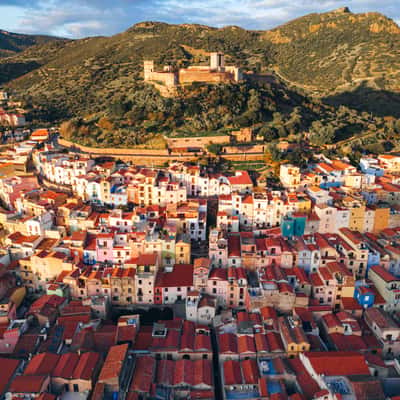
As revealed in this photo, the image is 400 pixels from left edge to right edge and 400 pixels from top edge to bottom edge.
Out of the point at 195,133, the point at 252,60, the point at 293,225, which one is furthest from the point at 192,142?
the point at 252,60

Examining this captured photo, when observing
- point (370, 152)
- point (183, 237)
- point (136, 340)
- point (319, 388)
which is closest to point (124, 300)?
point (136, 340)

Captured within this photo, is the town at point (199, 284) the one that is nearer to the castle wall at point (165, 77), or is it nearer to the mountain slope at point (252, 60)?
the castle wall at point (165, 77)

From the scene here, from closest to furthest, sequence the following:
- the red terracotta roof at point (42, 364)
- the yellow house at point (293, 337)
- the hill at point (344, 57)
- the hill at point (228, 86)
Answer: the red terracotta roof at point (42, 364) < the yellow house at point (293, 337) < the hill at point (228, 86) < the hill at point (344, 57)

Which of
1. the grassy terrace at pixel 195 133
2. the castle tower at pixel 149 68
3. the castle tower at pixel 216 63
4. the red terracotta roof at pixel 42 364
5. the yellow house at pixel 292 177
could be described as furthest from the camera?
the castle tower at pixel 149 68

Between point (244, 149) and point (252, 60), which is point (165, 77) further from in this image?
point (252, 60)

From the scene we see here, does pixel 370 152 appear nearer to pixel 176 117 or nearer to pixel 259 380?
pixel 176 117

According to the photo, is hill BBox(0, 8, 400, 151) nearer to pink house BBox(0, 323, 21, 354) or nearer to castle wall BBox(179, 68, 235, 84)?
castle wall BBox(179, 68, 235, 84)

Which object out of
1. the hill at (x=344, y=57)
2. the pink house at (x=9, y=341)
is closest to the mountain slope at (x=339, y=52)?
the hill at (x=344, y=57)
